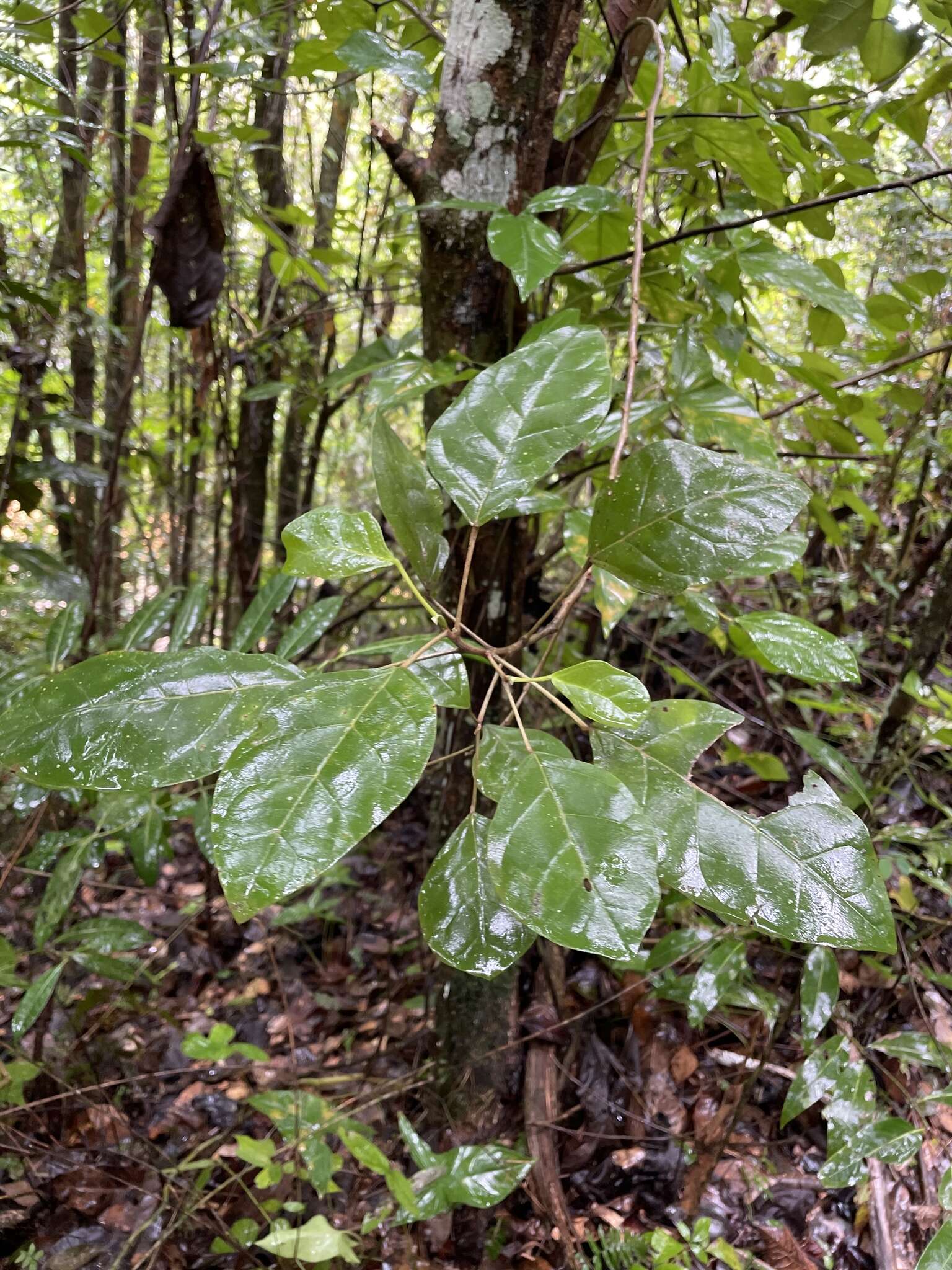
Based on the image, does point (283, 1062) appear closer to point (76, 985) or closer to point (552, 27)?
point (76, 985)

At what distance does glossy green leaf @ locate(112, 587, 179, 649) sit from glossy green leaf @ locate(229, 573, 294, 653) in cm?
13

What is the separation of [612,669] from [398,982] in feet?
5.35

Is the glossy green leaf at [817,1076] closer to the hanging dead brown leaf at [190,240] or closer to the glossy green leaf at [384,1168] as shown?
the glossy green leaf at [384,1168]

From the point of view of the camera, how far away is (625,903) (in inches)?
14.9

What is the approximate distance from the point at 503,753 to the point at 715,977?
32.0 inches

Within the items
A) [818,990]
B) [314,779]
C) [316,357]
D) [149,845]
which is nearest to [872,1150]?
[818,990]

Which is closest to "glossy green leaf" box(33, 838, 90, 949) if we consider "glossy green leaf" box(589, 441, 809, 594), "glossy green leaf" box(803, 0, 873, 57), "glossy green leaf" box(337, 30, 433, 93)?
"glossy green leaf" box(589, 441, 809, 594)

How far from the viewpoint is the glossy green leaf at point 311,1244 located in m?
1.00

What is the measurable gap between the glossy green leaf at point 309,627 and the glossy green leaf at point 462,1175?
A: 2.31ft

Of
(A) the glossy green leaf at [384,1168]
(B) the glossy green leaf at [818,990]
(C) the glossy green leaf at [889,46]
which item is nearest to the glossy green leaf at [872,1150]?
(B) the glossy green leaf at [818,990]

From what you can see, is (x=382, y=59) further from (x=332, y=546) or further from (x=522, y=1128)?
(x=522, y=1128)

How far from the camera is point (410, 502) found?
56 cm

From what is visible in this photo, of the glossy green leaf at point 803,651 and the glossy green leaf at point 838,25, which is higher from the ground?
the glossy green leaf at point 838,25

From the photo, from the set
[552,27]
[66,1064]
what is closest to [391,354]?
[552,27]
